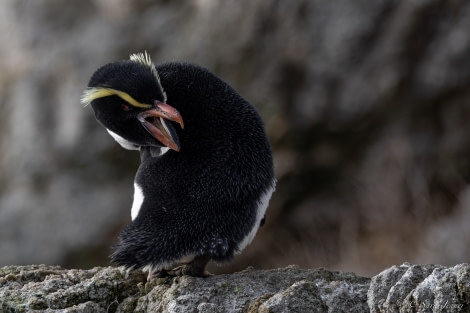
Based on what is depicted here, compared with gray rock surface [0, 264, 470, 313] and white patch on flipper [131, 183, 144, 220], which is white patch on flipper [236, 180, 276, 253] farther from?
white patch on flipper [131, 183, 144, 220]

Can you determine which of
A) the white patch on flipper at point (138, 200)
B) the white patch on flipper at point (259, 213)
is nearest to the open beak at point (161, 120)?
the white patch on flipper at point (138, 200)

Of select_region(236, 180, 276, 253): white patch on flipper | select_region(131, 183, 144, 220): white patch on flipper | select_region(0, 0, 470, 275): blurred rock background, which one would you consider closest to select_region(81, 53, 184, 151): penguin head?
select_region(131, 183, 144, 220): white patch on flipper

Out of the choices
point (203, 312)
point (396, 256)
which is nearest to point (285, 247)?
point (396, 256)

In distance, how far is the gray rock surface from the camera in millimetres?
2072

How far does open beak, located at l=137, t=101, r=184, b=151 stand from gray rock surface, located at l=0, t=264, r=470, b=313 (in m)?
0.43

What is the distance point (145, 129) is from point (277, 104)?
370cm

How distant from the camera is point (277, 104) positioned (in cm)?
641

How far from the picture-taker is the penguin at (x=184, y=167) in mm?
2715

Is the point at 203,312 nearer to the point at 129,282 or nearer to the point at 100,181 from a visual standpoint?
the point at 129,282

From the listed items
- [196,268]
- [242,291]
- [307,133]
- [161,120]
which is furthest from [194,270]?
[307,133]

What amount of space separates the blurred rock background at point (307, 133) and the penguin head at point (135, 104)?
3.29 meters

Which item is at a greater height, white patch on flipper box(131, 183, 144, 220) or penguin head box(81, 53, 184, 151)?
penguin head box(81, 53, 184, 151)

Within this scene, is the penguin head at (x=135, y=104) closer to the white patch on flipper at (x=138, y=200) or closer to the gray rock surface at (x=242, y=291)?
the white patch on flipper at (x=138, y=200)

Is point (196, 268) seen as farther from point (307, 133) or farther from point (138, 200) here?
point (307, 133)
